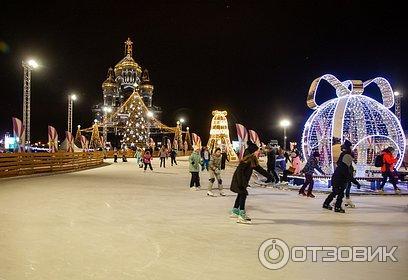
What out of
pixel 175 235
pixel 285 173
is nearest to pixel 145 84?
pixel 285 173

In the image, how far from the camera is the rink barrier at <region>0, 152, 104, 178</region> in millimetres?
19438

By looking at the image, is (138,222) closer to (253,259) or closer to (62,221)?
(62,221)

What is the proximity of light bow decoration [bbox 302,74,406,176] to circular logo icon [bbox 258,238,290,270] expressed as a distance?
27.9 feet

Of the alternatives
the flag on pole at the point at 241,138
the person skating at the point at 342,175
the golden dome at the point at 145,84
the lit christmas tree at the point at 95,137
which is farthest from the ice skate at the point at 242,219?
the golden dome at the point at 145,84

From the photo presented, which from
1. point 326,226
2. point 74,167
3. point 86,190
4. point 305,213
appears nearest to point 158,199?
point 86,190

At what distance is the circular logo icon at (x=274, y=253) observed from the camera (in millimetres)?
5514

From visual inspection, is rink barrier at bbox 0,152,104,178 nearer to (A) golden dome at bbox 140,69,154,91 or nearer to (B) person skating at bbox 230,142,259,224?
(B) person skating at bbox 230,142,259,224

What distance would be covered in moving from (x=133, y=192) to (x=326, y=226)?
7.14 m

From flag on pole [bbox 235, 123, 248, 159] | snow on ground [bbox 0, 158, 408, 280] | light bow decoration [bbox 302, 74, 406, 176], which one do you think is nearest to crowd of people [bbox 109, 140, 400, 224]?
snow on ground [bbox 0, 158, 408, 280]

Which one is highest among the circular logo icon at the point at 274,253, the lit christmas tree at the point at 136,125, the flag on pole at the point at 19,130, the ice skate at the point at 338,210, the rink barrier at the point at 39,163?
the lit christmas tree at the point at 136,125

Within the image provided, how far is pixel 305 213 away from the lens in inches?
385

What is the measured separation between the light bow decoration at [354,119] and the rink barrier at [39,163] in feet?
40.9

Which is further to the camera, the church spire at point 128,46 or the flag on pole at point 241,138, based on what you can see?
the church spire at point 128,46

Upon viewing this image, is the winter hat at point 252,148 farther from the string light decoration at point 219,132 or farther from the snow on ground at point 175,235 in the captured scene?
the string light decoration at point 219,132
